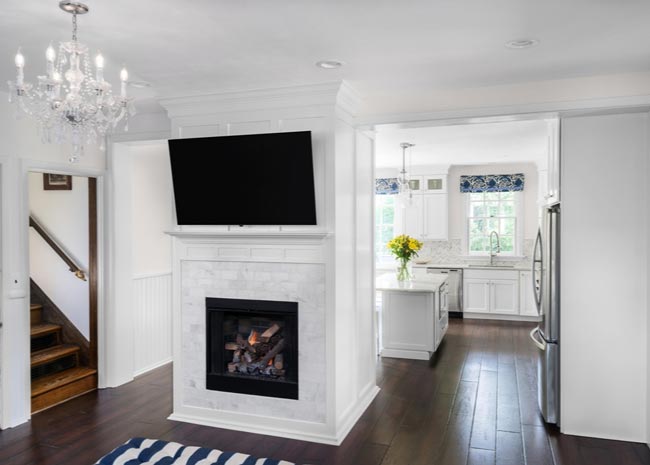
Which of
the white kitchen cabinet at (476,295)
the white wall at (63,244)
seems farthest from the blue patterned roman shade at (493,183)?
the white wall at (63,244)

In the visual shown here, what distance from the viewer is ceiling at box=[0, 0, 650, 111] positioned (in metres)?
2.33

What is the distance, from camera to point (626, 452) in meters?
3.41

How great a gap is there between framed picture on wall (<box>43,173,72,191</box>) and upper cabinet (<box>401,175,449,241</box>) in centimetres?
533

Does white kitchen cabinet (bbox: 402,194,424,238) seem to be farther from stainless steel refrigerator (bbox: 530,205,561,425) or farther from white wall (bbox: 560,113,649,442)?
white wall (bbox: 560,113,649,442)

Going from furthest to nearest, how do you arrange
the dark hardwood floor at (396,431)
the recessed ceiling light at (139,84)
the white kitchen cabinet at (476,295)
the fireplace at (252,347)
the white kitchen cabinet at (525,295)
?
the white kitchen cabinet at (476,295)
the white kitchen cabinet at (525,295)
the fireplace at (252,347)
the recessed ceiling light at (139,84)
the dark hardwood floor at (396,431)

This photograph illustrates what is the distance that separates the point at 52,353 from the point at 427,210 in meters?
5.96

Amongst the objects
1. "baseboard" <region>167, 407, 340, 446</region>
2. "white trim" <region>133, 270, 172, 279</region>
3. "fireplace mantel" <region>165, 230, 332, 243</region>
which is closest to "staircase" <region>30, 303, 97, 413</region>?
"white trim" <region>133, 270, 172, 279</region>

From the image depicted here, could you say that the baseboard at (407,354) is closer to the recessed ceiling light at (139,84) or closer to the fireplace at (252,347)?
the fireplace at (252,347)

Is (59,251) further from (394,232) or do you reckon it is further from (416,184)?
(416,184)

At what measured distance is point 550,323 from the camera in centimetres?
388

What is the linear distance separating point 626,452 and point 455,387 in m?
1.54

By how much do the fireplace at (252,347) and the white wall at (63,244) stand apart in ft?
5.47

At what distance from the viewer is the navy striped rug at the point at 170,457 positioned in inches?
88.7

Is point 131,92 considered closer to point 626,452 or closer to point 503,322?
point 626,452
